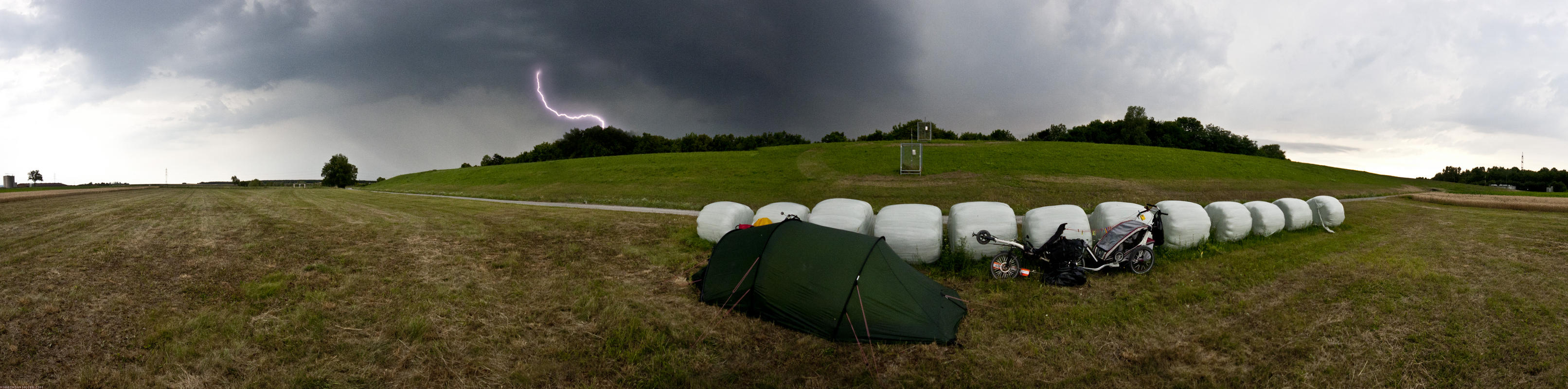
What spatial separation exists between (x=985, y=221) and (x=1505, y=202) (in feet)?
106

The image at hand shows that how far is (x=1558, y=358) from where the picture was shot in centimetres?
632

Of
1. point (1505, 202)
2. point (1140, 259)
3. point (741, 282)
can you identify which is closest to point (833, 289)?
point (741, 282)

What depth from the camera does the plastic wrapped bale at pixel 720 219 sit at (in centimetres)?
1400

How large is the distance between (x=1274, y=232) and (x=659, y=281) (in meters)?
17.2

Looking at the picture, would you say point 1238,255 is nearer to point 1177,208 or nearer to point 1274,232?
point 1177,208

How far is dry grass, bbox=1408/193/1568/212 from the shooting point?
21.4m

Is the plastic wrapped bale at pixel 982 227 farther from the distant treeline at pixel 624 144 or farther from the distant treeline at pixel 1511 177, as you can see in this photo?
the distant treeline at pixel 1511 177

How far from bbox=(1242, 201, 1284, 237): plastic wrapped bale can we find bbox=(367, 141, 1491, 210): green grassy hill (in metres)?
14.1

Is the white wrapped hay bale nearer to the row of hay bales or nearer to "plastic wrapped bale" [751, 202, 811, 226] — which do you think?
the row of hay bales

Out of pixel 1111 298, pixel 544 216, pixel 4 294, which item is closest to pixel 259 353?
pixel 4 294

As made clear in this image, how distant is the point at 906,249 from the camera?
36.1ft

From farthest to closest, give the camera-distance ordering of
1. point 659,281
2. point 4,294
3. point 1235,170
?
point 1235,170 < point 659,281 < point 4,294

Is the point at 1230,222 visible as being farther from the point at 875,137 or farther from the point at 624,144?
the point at 624,144

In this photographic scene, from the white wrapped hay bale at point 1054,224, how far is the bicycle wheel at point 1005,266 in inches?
45.4
